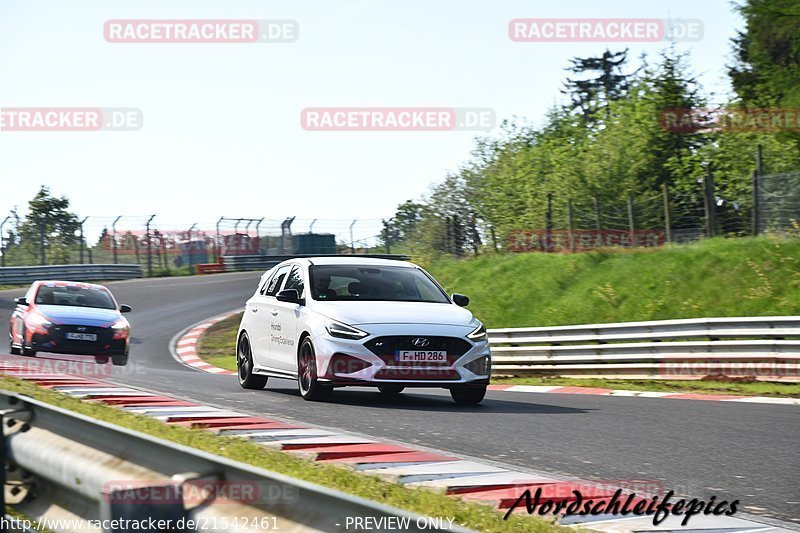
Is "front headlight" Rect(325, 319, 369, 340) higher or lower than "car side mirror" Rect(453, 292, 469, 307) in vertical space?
lower

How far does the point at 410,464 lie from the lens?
7.11 meters

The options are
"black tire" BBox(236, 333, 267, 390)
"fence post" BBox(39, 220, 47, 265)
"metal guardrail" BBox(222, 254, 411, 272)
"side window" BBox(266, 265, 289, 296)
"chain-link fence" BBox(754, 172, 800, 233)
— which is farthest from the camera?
"metal guardrail" BBox(222, 254, 411, 272)

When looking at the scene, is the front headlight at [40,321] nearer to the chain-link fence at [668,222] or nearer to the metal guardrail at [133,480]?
the chain-link fence at [668,222]

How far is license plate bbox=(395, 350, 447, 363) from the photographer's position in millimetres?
10891

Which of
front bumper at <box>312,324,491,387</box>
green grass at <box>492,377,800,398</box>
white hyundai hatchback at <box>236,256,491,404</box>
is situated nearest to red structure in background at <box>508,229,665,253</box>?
green grass at <box>492,377,800,398</box>

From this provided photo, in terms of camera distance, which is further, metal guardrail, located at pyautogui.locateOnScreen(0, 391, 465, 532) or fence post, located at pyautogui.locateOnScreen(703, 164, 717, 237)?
fence post, located at pyautogui.locateOnScreen(703, 164, 717, 237)

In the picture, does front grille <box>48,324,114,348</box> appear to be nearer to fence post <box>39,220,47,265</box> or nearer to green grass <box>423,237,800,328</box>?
green grass <box>423,237,800,328</box>

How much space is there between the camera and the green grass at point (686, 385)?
13867 millimetres

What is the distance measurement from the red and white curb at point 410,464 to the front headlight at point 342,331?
1408 millimetres

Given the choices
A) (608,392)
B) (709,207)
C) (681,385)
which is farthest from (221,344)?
(608,392)

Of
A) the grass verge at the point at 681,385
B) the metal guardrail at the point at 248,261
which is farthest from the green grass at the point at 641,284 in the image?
the metal guardrail at the point at 248,261

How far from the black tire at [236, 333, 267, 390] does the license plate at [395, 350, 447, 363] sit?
3091 millimetres

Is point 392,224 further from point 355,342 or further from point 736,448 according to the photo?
point 736,448

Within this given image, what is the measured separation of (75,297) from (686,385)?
10696mm
